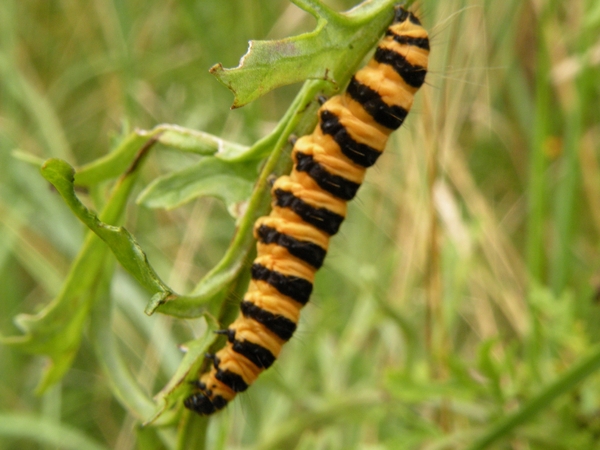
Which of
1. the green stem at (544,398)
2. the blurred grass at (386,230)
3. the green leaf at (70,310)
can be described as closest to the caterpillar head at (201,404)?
the blurred grass at (386,230)

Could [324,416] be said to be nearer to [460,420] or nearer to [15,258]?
[460,420]

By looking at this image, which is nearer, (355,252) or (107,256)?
(107,256)

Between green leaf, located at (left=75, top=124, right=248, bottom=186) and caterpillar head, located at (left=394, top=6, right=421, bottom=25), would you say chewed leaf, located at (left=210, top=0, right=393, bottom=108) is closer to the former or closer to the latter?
caterpillar head, located at (left=394, top=6, right=421, bottom=25)

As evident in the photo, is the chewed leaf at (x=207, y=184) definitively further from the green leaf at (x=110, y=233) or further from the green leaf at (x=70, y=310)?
the green leaf at (x=110, y=233)

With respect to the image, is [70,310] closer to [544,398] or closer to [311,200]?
[311,200]

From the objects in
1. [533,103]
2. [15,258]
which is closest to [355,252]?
[533,103]

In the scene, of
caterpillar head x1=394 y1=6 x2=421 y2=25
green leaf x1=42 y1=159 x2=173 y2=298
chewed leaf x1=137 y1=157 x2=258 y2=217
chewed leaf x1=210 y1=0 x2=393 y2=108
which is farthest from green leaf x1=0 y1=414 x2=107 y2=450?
caterpillar head x1=394 y1=6 x2=421 y2=25

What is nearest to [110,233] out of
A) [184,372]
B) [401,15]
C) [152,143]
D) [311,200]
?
[184,372]
